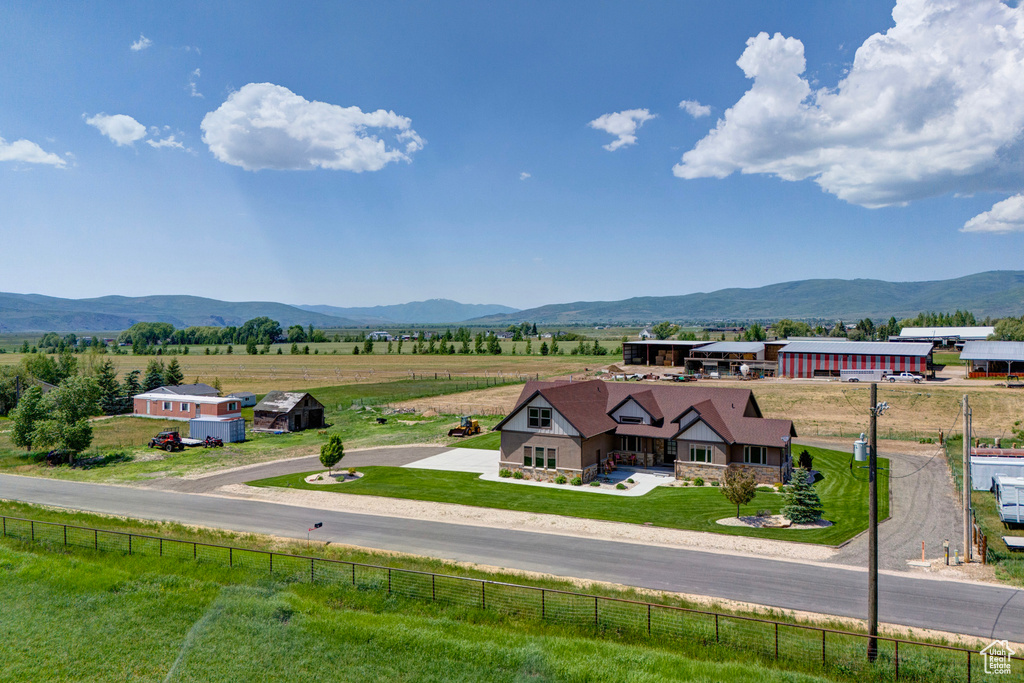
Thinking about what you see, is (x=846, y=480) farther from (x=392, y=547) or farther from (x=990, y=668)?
(x=392, y=547)

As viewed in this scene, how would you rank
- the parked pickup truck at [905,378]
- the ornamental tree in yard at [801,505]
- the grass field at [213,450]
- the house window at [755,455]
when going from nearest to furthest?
1. the ornamental tree in yard at [801,505]
2. the house window at [755,455]
3. the grass field at [213,450]
4. the parked pickup truck at [905,378]

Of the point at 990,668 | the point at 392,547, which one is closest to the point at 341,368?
the point at 392,547

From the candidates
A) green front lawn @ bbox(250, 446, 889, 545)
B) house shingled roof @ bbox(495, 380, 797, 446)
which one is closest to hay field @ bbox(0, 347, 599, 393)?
green front lawn @ bbox(250, 446, 889, 545)

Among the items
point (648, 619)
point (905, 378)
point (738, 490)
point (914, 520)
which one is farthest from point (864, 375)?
point (648, 619)

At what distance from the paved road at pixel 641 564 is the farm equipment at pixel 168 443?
670 inches

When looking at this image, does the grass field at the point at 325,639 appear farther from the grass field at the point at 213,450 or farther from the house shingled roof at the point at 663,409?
the grass field at the point at 213,450

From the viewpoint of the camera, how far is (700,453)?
41812 millimetres

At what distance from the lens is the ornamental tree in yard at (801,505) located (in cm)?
3222

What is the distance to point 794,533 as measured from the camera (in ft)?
101

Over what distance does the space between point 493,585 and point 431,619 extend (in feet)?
11.6

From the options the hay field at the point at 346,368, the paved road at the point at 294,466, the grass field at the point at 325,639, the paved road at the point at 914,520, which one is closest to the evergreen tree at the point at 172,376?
the hay field at the point at 346,368

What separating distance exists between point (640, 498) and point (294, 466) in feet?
92.6

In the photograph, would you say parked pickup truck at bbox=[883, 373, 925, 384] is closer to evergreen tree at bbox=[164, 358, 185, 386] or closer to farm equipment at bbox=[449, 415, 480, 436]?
farm equipment at bbox=[449, 415, 480, 436]

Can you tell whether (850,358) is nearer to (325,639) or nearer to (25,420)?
(325,639)
